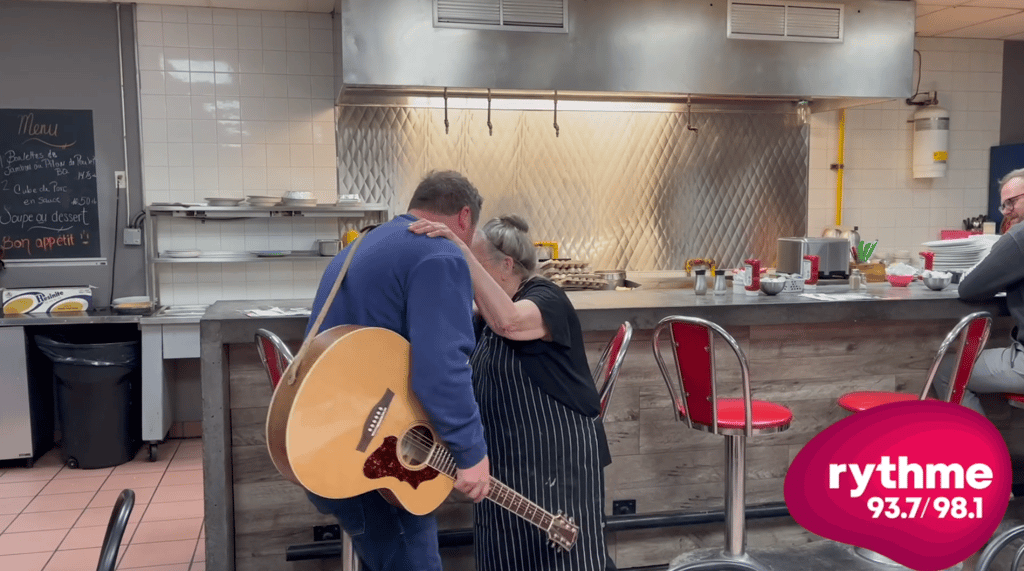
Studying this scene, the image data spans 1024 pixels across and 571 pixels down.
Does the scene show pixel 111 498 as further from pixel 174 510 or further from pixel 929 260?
pixel 929 260

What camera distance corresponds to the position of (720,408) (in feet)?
9.53

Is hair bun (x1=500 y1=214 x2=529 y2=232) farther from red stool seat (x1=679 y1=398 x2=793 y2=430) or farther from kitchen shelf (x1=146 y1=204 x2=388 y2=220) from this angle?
kitchen shelf (x1=146 y1=204 x2=388 y2=220)

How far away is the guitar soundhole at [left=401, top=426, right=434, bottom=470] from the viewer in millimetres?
1879

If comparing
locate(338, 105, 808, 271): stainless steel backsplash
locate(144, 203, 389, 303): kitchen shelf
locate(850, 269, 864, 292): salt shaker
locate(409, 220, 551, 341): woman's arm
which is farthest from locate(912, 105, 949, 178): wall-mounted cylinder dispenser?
locate(409, 220, 551, 341): woman's arm

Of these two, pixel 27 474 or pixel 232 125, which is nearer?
pixel 27 474

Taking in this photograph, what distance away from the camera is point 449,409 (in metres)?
1.86

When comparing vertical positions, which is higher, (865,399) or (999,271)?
(999,271)

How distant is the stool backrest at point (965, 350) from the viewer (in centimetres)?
279

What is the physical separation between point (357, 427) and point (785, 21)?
4155 mm

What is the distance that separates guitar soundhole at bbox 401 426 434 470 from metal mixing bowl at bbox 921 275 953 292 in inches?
104

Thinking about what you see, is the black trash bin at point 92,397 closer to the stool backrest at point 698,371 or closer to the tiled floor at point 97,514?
the tiled floor at point 97,514

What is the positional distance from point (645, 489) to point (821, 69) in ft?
10.1

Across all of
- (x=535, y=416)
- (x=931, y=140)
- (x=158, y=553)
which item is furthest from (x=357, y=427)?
(x=931, y=140)

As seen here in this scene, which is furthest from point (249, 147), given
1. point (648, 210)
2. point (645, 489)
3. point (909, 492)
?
point (909, 492)
